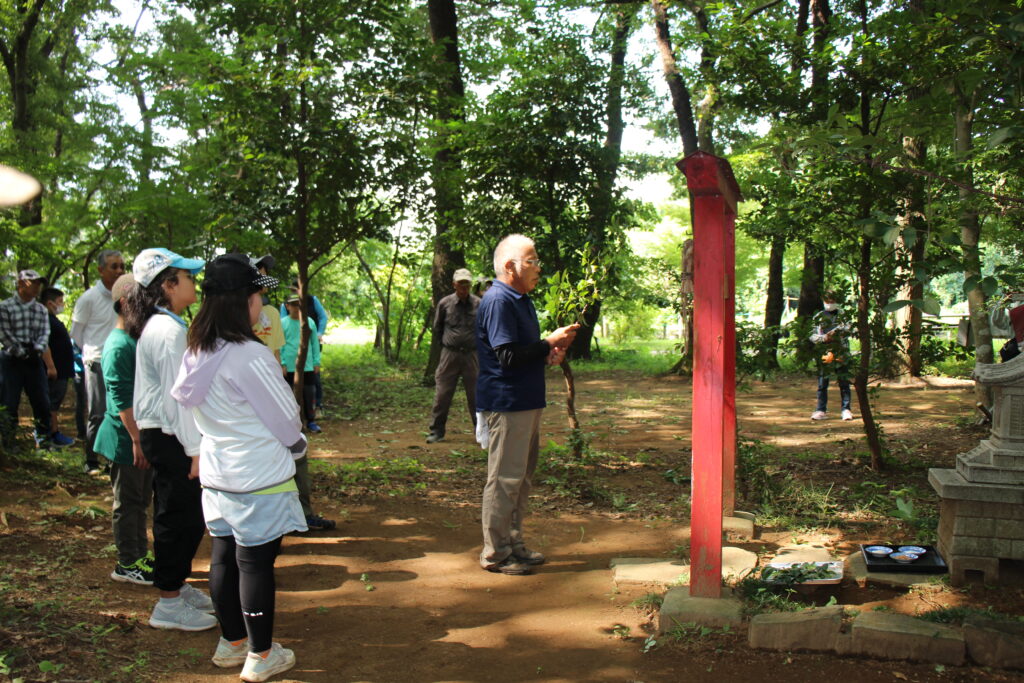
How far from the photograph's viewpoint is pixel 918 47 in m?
6.12

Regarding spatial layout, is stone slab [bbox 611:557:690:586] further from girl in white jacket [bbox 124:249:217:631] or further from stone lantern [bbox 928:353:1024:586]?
girl in white jacket [bbox 124:249:217:631]

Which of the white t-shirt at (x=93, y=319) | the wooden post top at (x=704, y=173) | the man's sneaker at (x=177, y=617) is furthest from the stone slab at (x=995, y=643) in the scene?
the white t-shirt at (x=93, y=319)

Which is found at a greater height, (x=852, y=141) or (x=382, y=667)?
(x=852, y=141)

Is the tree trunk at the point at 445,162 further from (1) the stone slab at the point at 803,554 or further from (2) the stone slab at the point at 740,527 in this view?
(1) the stone slab at the point at 803,554

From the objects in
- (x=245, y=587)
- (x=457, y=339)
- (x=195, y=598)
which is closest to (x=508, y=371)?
(x=245, y=587)

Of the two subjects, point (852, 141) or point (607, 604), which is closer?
point (852, 141)

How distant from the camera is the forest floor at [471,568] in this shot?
3.71 meters

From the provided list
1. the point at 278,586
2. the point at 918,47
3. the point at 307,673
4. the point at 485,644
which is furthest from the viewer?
the point at 918,47

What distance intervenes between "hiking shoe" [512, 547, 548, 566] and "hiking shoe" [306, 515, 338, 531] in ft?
5.10

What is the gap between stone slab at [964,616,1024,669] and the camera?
3527 millimetres

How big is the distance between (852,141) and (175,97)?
504 inches

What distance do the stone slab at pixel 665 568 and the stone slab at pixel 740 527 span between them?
0.40 metres

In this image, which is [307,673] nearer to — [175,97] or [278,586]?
[278,586]

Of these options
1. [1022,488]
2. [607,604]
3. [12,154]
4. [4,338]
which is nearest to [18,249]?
[4,338]
